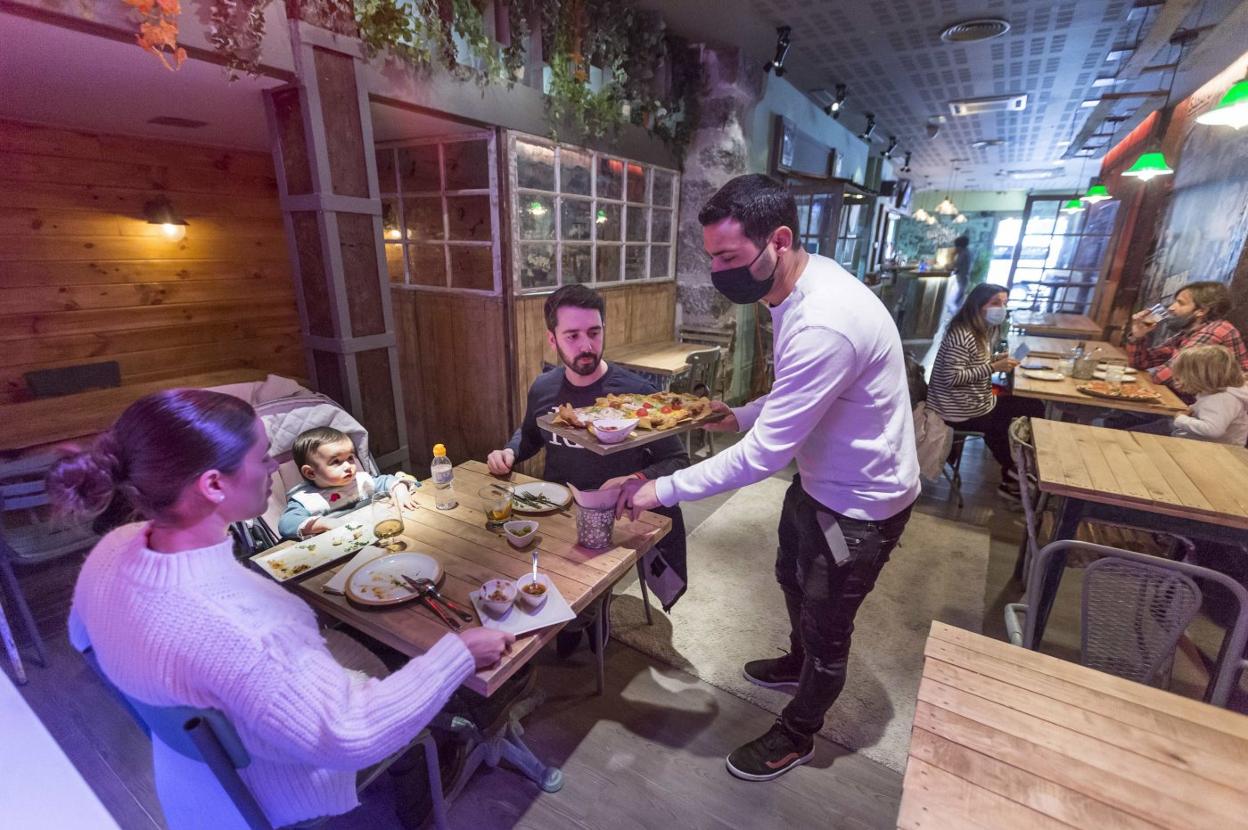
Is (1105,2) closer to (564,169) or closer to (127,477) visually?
(564,169)

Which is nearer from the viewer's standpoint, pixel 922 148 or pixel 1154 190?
pixel 1154 190

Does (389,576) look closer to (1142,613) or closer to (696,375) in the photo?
(1142,613)

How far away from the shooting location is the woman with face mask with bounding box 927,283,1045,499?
376 cm

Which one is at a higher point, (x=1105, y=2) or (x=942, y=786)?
(x=1105, y=2)

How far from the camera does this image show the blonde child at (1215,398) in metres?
2.88

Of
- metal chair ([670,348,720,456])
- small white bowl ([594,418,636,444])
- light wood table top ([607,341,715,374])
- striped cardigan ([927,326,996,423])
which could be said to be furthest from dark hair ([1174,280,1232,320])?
small white bowl ([594,418,636,444])

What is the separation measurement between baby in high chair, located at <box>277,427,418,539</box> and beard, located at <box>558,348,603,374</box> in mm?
833

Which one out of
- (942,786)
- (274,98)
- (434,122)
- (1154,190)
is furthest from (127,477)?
(1154,190)

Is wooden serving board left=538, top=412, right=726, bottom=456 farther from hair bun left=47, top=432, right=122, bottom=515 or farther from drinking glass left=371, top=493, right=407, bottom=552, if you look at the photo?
hair bun left=47, top=432, right=122, bottom=515

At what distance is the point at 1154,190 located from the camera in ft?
21.7

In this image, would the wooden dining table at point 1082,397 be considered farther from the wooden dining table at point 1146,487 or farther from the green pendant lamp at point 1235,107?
the green pendant lamp at point 1235,107

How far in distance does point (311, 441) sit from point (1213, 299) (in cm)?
540

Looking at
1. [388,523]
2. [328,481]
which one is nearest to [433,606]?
[388,523]

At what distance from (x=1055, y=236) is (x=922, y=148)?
3.44 m
